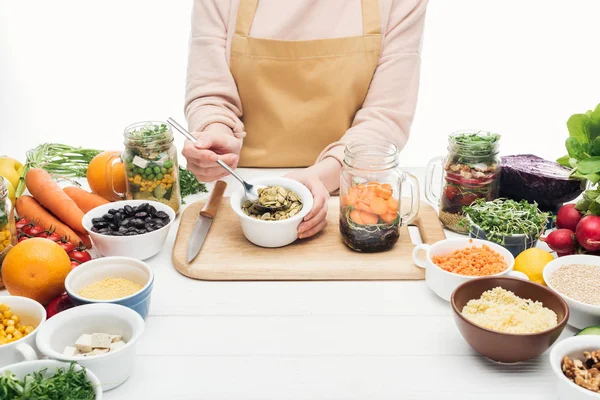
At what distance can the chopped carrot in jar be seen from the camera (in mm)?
1443

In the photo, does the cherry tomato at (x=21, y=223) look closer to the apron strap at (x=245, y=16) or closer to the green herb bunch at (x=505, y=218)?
the apron strap at (x=245, y=16)

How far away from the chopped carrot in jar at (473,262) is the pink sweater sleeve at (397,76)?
0.64m

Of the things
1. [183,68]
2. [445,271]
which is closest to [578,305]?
[445,271]

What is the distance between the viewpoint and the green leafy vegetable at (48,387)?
1.07 m

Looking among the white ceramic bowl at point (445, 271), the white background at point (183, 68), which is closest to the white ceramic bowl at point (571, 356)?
the white ceramic bowl at point (445, 271)

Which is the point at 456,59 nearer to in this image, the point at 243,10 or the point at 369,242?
the point at 243,10

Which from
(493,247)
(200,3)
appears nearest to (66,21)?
(200,3)

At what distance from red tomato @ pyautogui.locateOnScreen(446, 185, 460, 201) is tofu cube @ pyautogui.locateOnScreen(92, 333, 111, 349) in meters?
0.92

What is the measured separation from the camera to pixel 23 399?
1.07m

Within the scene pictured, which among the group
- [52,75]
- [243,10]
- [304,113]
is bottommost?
[52,75]

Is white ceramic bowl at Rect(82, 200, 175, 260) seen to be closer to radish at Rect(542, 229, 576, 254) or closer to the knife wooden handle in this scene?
the knife wooden handle

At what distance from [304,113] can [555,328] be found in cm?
117

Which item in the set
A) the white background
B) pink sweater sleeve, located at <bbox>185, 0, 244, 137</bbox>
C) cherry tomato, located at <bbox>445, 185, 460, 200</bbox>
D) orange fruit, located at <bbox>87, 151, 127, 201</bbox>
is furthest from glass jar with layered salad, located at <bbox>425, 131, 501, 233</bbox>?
the white background

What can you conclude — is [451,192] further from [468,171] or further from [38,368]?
[38,368]
